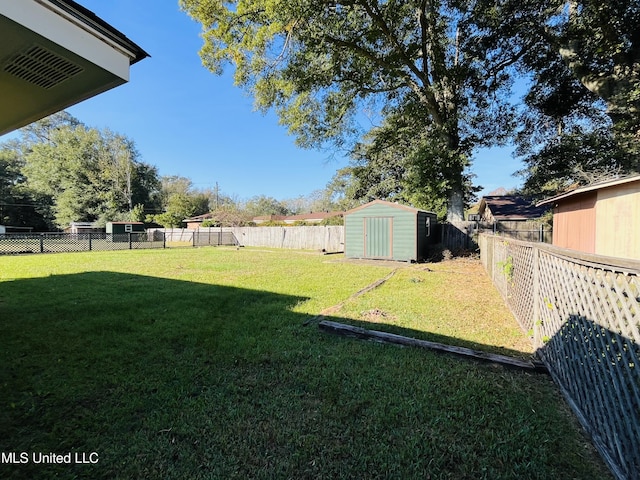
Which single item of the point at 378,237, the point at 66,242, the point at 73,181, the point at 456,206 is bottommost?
the point at 66,242

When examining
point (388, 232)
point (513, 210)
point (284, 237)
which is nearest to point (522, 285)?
point (388, 232)

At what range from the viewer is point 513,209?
17.6m

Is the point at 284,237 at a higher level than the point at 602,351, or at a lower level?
higher

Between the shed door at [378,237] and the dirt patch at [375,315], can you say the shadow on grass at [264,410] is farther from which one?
the shed door at [378,237]

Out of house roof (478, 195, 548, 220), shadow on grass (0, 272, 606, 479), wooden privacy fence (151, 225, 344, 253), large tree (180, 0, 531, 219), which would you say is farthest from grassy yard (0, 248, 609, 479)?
house roof (478, 195, 548, 220)

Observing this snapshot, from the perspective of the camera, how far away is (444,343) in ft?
11.0

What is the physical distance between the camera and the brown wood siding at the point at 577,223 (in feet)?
26.2

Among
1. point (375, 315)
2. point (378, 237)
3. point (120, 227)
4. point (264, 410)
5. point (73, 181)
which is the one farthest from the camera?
point (73, 181)

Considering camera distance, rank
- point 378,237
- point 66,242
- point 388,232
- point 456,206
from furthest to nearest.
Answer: point 66,242 < point 456,206 < point 378,237 < point 388,232

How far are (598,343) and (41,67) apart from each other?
3846 mm

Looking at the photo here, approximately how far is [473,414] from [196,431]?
1903 mm

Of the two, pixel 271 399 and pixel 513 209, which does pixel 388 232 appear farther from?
pixel 513 209

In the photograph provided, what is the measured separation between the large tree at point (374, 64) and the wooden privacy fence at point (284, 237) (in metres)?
5.73

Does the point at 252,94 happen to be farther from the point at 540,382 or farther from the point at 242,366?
the point at 540,382
